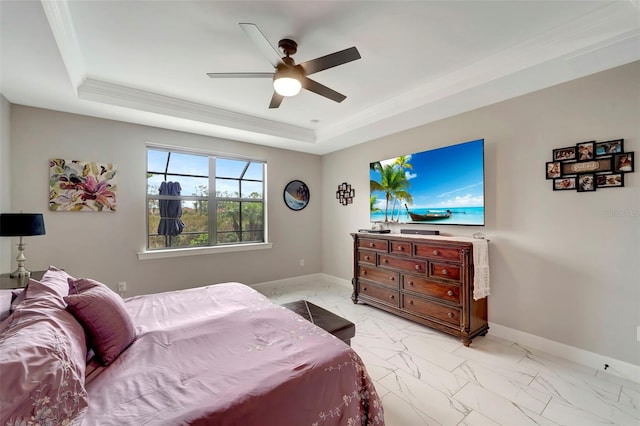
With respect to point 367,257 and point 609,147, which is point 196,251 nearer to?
point 367,257

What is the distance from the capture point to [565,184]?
8.05 feet

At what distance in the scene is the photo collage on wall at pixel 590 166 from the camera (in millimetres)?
2191

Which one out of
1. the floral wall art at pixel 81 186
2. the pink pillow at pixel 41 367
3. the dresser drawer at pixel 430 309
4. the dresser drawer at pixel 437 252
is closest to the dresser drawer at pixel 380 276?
the dresser drawer at pixel 430 309

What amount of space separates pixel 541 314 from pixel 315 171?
3.93m

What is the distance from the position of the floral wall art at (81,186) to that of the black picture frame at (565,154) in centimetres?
486

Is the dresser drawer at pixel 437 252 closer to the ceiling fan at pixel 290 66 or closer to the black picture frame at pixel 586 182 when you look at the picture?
the black picture frame at pixel 586 182

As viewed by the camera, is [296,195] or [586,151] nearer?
[586,151]

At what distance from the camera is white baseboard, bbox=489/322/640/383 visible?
84.5 inches

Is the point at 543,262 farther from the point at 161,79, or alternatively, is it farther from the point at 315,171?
the point at 161,79

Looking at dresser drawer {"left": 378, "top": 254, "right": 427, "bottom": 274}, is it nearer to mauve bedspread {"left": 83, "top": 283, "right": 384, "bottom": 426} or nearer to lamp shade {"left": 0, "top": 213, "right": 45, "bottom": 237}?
mauve bedspread {"left": 83, "top": 283, "right": 384, "bottom": 426}

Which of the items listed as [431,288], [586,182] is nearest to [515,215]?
[586,182]

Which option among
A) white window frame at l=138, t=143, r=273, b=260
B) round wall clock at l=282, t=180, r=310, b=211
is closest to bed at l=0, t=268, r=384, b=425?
white window frame at l=138, t=143, r=273, b=260

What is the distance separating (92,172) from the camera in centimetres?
326

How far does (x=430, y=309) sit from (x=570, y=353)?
1183mm
